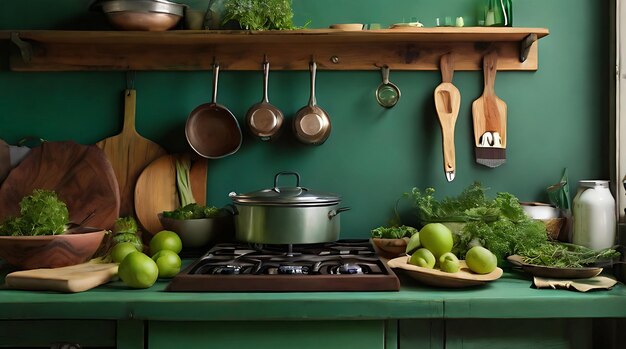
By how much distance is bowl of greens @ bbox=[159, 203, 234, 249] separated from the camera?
2146mm

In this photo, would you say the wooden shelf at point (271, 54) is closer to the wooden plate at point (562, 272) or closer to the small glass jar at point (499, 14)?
the small glass jar at point (499, 14)

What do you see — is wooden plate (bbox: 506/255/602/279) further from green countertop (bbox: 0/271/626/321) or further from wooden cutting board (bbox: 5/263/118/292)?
wooden cutting board (bbox: 5/263/118/292)

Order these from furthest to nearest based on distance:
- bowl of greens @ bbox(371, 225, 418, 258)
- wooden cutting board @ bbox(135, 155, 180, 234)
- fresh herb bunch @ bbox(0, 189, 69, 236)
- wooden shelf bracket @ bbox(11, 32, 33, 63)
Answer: wooden cutting board @ bbox(135, 155, 180, 234) < wooden shelf bracket @ bbox(11, 32, 33, 63) < bowl of greens @ bbox(371, 225, 418, 258) < fresh herb bunch @ bbox(0, 189, 69, 236)

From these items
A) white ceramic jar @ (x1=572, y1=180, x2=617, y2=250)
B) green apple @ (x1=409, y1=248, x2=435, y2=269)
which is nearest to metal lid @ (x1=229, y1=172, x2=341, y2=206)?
green apple @ (x1=409, y1=248, x2=435, y2=269)

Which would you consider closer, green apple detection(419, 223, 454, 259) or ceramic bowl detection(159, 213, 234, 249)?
green apple detection(419, 223, 454, 259)

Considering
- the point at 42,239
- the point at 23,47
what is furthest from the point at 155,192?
the point at 23,47

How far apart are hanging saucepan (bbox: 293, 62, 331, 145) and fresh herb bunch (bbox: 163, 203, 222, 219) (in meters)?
0.42

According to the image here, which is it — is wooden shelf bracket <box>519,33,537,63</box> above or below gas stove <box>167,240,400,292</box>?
above

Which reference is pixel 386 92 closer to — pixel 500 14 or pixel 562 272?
pixel 500 14

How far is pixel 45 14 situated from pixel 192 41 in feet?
1.93

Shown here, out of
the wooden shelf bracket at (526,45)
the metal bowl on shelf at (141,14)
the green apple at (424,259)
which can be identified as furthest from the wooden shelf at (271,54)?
the green apple at (424,259)

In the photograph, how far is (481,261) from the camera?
68.4 inches

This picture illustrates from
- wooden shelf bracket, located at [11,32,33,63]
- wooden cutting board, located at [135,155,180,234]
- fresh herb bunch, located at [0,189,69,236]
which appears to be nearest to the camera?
fresh herb bunch, located at [0,189,69,236]

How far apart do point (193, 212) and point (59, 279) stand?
62 cm
